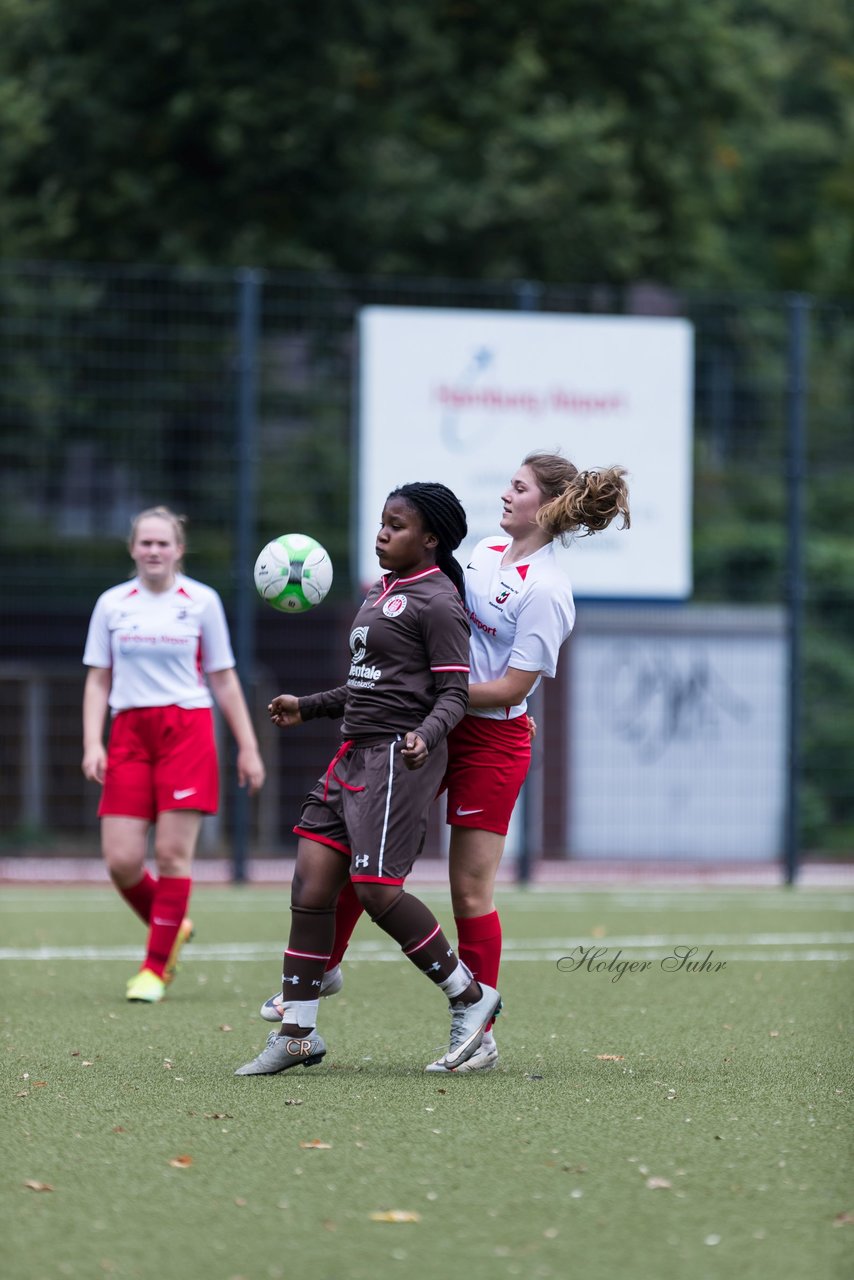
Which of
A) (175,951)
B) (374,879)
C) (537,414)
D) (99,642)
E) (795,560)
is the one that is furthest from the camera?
(795,560)

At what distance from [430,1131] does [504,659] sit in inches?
67.0

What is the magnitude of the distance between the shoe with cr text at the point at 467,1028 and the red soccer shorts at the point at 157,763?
2118 millimetres

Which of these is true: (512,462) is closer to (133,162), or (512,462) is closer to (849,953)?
(849,953)

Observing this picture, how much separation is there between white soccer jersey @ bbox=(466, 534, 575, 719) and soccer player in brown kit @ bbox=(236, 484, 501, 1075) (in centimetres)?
21

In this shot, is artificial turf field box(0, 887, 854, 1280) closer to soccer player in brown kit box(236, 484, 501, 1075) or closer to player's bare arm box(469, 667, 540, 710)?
soccer player in brown kit box(236, 484, 501, 1075)

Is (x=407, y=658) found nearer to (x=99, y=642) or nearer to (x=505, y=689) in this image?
(x=505, y=689)

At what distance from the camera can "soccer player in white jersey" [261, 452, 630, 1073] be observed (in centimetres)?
601

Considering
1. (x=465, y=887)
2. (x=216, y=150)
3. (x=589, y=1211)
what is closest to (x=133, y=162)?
(x=216, y=150)

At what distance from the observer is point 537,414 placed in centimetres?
1471

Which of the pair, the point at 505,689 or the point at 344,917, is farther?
the point at 344,917

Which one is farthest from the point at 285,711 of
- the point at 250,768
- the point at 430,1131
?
the point at 250,768

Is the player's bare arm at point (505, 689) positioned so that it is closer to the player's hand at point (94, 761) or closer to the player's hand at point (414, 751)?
the player's hand at point (414, 751)

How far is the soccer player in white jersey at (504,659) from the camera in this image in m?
6.01

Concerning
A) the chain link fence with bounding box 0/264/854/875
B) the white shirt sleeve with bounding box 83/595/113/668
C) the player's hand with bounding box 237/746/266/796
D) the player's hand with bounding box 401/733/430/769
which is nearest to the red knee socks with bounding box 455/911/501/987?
the player's hand with bounding box 401/733/430/769
